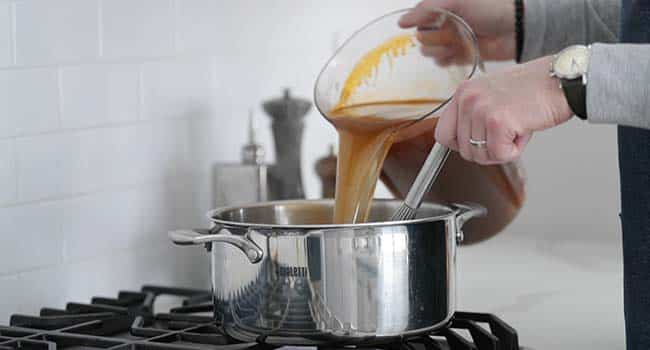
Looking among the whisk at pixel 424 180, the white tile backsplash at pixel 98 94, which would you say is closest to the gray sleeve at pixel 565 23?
the whisk at pixel 424 180

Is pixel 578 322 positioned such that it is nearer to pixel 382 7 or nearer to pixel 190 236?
pixel 190 236

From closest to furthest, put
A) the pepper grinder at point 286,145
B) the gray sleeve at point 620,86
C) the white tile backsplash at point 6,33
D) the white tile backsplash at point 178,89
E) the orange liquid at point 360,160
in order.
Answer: the gray sleeve at point 620,86 → the orange liquid at point 360,160 → the white tile backsplash at point 6,33 → the white tile backsplash at point 178,89 → the pepper grinder at point 286,145

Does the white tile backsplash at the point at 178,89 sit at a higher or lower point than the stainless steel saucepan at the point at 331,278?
higher

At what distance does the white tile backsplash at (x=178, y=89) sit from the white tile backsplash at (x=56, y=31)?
13 centimetres

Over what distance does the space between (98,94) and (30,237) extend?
0.77 feet

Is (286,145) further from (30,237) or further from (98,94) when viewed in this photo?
(30,237)

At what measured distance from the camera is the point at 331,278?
1172 millimetres

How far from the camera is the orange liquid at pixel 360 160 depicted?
→ 1.34 m

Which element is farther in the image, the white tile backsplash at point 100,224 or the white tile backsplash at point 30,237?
the white tile backsplash at point 100,224

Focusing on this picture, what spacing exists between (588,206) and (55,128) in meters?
1.16

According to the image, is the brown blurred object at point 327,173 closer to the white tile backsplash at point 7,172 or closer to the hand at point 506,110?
the white tile backsplash at point 7,172

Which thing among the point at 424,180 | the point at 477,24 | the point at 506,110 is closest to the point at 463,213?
the point at 424,180

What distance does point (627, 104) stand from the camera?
109 cm

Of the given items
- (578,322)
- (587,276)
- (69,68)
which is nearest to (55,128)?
(69,68)
